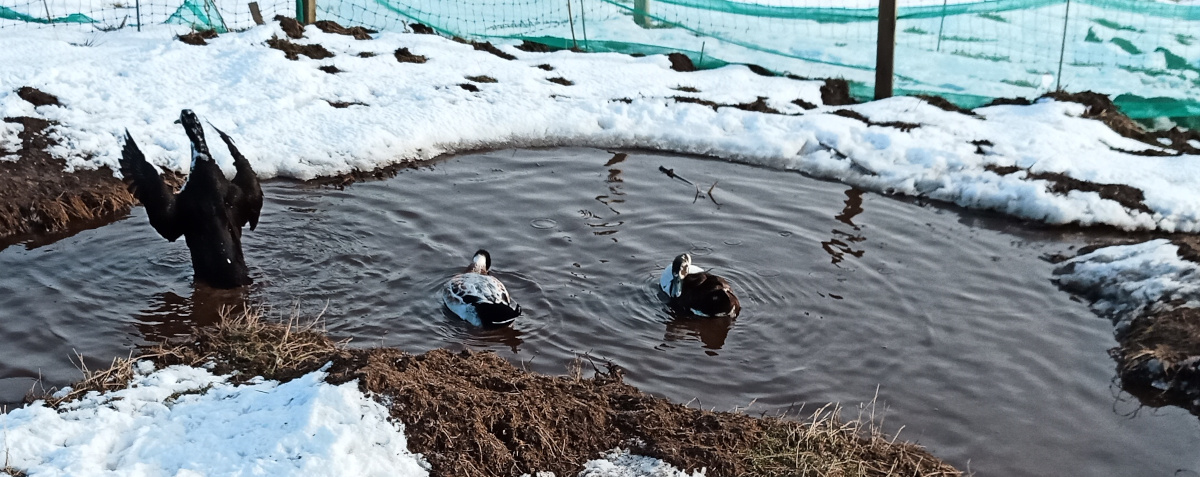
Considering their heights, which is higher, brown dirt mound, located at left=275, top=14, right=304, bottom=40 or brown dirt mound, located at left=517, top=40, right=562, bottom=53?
brown dirt mound, located at left=275, top=14, right=304, bottom=40

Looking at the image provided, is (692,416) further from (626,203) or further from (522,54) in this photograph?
(522,54)

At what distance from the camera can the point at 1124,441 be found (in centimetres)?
614

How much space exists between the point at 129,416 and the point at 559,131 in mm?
7690

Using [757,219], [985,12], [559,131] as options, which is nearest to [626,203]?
[757,219]

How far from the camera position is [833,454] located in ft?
16.7

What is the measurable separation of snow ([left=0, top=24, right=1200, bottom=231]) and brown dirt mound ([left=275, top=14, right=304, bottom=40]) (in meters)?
0.23

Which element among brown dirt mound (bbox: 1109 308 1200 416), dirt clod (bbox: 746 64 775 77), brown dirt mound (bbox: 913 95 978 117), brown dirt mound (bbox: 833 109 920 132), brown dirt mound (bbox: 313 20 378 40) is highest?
Result: brown dirt mound (bbox: 313 20 378 40)

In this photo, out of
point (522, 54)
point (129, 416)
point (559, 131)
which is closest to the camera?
point (129, 416)

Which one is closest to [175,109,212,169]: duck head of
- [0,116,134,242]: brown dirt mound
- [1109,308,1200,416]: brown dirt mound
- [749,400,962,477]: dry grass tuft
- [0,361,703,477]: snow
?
[0,116,134,242]: brown dirt mound

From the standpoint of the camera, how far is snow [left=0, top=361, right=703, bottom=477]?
4.42 metres

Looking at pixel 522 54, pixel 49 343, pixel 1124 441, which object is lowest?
pixel 1124 441

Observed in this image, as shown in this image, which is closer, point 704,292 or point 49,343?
point 49,343

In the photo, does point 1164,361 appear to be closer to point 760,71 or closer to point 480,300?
point 480,300

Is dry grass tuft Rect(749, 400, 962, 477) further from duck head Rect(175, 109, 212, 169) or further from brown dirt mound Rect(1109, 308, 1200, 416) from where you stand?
duck head Rect(175, 109, 212, 169)
